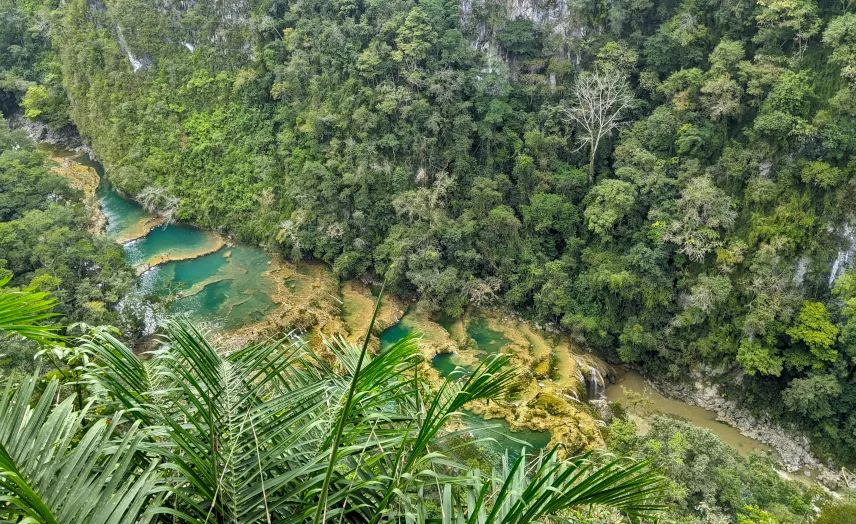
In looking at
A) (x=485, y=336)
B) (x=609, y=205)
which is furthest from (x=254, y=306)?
(x=609, y=205)

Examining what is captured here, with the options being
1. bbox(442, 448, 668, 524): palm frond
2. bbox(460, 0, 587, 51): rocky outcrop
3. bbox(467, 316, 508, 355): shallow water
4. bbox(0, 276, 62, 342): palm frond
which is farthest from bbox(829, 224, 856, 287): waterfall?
bbox(0, 276, 62, 342): palm frond

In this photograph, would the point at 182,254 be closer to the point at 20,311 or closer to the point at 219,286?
the point at 219,286

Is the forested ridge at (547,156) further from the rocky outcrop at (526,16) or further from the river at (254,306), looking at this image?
the river at (254,306)

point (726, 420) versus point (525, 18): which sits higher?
point (525, 18)

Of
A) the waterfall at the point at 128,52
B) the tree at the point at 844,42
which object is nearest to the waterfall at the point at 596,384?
the tree at the point at 844,42

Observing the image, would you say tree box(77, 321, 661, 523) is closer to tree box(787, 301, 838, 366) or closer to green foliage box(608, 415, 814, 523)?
green foliage box(608, 415, 814, 523)

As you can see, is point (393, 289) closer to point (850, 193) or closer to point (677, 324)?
point (677, 324)
